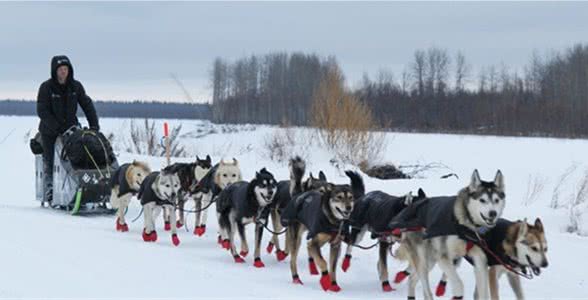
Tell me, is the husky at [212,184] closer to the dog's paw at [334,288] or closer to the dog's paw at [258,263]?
the dog's paw at [258,263]

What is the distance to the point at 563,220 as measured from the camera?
1216cm

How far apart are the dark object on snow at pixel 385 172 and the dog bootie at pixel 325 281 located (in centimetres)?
1557

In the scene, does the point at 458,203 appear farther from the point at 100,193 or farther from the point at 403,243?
the point at 100,193

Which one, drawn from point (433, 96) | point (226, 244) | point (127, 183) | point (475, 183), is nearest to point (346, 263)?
point (226, 244)

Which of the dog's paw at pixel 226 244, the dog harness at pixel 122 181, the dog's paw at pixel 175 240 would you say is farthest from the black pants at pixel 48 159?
the dog's paw at pixel 226 244

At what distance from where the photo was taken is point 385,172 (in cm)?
2381

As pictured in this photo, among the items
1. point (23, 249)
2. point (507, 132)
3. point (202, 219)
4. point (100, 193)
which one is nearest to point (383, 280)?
point (23, 249)

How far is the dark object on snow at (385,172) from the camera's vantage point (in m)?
23.5

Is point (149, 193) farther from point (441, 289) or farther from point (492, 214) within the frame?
point (492, 214)

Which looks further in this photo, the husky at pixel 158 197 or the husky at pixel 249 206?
the husky at pixel 158 197

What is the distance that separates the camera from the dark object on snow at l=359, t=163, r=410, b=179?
23.5 metres

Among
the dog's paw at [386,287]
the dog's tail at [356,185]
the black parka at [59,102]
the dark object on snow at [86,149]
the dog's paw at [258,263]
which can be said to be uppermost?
the black parka at [59,102]

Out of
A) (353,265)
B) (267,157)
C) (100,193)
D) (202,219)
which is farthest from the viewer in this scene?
(267,157)

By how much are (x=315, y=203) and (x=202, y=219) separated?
412 centimetres
